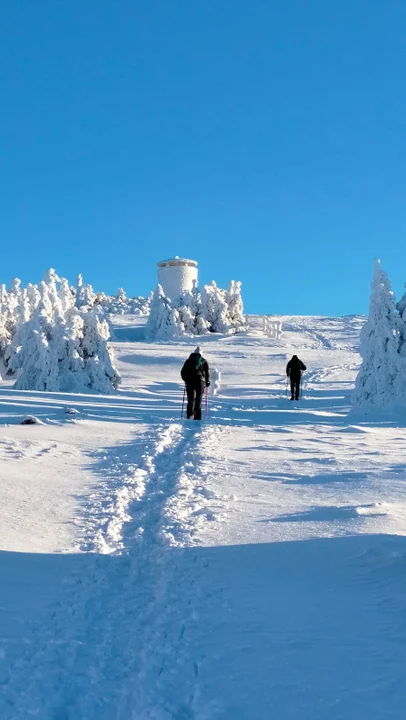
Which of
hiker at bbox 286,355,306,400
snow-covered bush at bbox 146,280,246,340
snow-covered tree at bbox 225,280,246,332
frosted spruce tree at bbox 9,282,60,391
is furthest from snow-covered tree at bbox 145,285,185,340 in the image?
hiker at bbox 286,355,306,400

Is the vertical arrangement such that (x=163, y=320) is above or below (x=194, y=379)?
above

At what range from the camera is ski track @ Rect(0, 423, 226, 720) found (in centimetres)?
282

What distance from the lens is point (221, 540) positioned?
5410mm

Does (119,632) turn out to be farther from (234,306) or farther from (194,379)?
(234,306)

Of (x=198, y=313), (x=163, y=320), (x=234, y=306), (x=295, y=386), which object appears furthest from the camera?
(x=234, y=306)

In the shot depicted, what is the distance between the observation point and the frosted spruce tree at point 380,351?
2241 centimetres

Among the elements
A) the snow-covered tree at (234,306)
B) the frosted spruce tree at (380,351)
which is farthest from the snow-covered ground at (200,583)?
the snow-covered tree at (234,306)

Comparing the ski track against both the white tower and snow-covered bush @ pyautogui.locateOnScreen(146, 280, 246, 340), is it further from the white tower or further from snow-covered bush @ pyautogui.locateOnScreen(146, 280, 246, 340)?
the white tower

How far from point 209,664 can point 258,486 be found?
469 centimetres

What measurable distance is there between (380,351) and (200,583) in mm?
19773

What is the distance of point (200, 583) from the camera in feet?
14.3

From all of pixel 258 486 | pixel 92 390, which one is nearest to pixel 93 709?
pixel 258 486

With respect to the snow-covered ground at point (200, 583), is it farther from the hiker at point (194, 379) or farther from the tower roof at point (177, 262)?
the tower roof at point (177, 262)

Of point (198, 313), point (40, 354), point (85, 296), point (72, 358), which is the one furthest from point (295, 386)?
point (85, 296)
